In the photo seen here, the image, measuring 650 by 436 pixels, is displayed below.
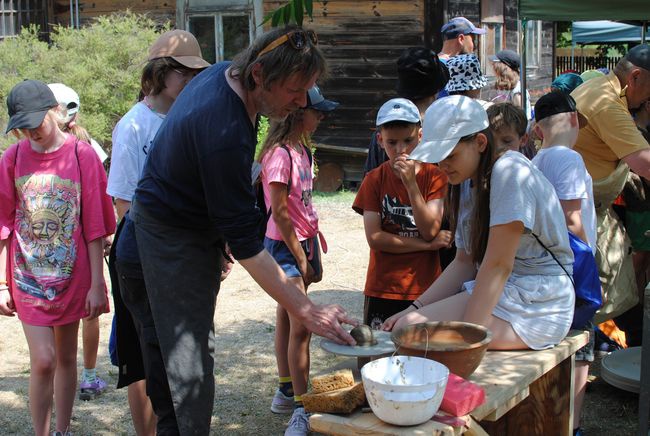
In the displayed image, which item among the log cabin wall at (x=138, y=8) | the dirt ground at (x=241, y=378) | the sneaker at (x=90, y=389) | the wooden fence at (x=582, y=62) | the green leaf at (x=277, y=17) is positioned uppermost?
the log cabin wall at (x=138, y=8)

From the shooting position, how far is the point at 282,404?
15.0 ft

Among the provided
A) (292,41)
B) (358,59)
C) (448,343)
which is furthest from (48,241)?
(358,59)

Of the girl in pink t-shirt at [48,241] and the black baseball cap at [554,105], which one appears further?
the black baseball cap at [554,105]

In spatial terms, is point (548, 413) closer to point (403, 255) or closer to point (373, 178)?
point (403, 255)

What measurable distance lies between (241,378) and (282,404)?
2.13 feet

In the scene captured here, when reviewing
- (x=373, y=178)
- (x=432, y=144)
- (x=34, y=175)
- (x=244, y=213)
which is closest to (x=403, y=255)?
(x=373, y=178)

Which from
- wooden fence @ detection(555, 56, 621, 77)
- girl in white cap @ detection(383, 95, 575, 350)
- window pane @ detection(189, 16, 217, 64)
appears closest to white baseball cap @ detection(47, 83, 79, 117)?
girl in white cap @ detection(383, 95, 575, 350)

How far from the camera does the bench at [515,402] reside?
8.36 ft

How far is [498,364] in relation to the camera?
3109 mm

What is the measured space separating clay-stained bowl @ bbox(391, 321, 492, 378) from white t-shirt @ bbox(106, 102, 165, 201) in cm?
146

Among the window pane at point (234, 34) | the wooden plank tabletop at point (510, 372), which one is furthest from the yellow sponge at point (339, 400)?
the window pane at point (234, 34)

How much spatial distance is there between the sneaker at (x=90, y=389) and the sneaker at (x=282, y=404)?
1088 millimetres

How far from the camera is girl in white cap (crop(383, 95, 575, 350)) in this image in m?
3.05

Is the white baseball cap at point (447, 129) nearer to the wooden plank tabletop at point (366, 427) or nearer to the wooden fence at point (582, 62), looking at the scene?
the wooden plank tabletop at point (366, 427)
